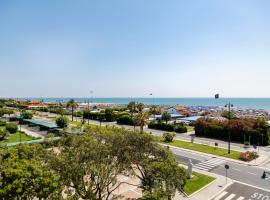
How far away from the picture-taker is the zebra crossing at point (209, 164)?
112ft

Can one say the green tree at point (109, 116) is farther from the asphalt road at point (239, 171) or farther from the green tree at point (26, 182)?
the green tree at point (26, 182)

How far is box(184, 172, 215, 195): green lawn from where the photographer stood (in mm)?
26417

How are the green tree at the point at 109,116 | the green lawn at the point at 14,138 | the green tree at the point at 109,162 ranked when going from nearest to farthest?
the green tree at the point at 109,162, the green lawn at the point at 14,138, the green tree at the point at 109,116

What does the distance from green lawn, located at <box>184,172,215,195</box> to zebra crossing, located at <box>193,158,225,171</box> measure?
314 cm

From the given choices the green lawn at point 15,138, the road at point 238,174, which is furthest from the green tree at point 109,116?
the road at point 238,174

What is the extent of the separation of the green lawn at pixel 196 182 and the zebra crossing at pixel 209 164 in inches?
124

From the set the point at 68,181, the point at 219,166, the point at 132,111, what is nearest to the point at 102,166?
the point at 68,181

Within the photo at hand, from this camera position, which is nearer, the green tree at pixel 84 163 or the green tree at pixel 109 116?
the green tree at pixel 84 163

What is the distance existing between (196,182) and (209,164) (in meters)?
8.22

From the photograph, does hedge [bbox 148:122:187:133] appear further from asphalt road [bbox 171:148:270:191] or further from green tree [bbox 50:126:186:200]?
green tree [bbox 50:126:186:200]

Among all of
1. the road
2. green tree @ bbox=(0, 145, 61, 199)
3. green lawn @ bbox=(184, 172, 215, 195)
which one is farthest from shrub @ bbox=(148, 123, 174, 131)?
green tree @ bbox=(0, 145, 61, 199)

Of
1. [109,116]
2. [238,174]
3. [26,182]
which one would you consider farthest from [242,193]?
[109,116]

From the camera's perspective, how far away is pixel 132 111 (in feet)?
275

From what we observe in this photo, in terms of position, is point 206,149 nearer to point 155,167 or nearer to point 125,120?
point 155,167
